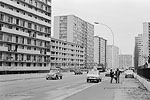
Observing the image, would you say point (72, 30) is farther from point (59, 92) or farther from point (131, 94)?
point (131, 94)

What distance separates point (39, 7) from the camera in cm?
7281

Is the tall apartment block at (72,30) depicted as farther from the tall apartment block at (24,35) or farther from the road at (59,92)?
the road at (59,92)

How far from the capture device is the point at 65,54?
4690 inches

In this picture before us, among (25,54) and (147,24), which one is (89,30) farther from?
(25,54)

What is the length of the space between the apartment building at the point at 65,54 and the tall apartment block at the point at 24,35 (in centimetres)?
2995

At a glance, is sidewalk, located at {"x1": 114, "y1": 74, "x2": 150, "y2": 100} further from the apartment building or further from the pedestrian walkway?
the apartment building

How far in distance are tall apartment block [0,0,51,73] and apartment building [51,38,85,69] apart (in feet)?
98.3

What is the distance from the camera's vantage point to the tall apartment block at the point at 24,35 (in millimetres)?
58062

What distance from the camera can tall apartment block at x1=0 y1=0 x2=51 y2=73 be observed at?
190ft

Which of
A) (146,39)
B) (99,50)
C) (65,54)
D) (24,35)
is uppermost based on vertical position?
(99,50)

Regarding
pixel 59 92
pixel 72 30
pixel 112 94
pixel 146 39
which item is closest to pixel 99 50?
pixel 72 30

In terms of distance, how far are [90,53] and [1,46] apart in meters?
105

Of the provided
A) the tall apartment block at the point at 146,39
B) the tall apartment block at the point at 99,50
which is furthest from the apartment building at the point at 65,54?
the tall apartment block at the point at 146,39

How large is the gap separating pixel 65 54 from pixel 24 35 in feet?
Result: 180
